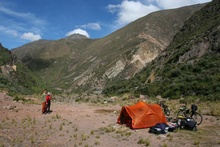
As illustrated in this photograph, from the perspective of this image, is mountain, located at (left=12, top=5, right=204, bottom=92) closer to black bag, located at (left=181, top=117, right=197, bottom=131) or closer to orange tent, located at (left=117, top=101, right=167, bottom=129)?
orange tent, located at (left=117, top=101, right=167, bottom=129)

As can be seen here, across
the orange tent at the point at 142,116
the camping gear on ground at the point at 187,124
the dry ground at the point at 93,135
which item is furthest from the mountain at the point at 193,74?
the camping gear on ground at the point at 187,124

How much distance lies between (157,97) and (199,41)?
11.7m

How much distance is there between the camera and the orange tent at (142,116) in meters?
13.0

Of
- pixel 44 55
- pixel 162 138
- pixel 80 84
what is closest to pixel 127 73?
pixel 80 84

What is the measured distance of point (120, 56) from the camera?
68188 mm

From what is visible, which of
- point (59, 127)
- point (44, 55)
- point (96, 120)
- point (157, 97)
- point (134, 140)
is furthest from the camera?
point (44, 55)

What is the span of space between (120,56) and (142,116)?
55.5 metres

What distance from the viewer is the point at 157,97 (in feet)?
88.5

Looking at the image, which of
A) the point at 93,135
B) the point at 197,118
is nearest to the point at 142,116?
the point at 93,135

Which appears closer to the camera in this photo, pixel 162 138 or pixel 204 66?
pixel 162 138

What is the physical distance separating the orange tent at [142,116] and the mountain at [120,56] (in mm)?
40973

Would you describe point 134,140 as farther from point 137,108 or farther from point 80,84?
point 80,84

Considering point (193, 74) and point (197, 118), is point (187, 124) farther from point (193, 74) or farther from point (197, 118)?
point (193, 74)

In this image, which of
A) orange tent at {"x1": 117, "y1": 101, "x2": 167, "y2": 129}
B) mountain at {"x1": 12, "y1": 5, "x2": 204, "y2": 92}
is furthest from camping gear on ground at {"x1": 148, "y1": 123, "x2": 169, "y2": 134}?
mountain at {"x1": 12, "y1": 5, "x2": 204, "y2": 92}
